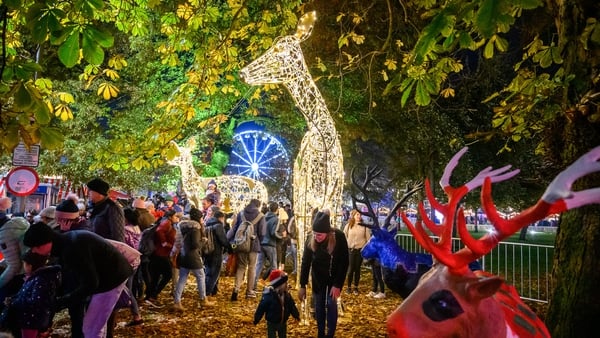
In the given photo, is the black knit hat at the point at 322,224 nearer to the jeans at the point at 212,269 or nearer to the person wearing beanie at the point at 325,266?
the person wearing beanie at the point at 325,266

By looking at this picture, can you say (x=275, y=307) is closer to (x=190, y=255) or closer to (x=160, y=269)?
(x=190, y=255)

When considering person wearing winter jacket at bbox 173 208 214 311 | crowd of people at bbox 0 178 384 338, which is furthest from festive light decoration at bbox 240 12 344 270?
person wearing winter jacket at bbox 173 208 214 311

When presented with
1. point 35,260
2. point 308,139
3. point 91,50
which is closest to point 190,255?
point 308,139

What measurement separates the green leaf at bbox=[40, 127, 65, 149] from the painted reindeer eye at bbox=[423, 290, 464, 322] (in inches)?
101

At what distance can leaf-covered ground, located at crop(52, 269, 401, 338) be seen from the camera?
6.86 m

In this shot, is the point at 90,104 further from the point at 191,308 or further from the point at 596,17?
the point at 596,17

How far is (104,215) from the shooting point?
591cm

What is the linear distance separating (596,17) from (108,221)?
5.86 meters

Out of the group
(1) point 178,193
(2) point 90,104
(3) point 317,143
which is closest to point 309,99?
(3) point 317,143

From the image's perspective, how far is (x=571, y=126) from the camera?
4008mm

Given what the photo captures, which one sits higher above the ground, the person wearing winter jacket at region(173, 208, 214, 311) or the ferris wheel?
the ferris wheel

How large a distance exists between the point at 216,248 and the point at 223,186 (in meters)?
4.76

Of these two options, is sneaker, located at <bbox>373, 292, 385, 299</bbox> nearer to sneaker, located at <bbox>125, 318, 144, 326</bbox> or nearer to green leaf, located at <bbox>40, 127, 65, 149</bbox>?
sneaker, located at <bbox>125, 318, 144, 326</bbox>

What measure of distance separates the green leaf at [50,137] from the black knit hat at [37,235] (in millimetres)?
1492
